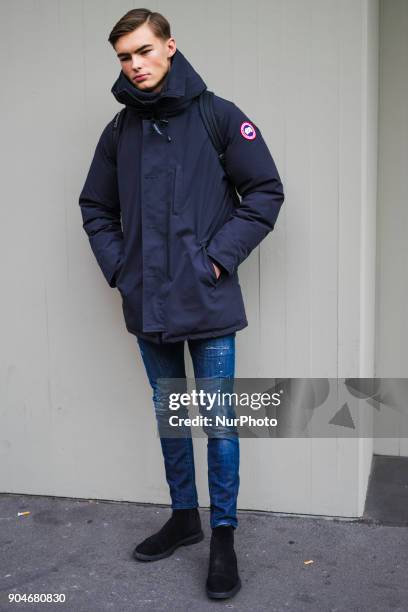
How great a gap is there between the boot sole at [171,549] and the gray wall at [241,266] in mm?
354

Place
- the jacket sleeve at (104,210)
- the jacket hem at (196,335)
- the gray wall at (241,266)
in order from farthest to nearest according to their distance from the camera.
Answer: the gray wall at (241,266) < the jacket sleeve at (104,210) < the jacket hem at (196,335)

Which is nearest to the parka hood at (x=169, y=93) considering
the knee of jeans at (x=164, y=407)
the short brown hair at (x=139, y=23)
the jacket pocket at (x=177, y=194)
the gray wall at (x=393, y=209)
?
the short brown hair at (x=139, y=23)

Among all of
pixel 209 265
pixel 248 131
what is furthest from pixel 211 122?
pixel 209 265

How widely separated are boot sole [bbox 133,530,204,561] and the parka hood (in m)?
1.74

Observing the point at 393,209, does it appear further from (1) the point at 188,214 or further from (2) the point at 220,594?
(2) the point at 220,594

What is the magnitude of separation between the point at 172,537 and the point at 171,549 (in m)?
0.05

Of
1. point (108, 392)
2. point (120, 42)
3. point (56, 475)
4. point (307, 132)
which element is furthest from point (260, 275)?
point (56, 475)

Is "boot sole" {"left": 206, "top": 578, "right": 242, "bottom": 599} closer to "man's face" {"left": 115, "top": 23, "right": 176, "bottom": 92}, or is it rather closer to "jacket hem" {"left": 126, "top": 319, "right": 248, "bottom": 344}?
"jacket hem" {"left": 126, "top": 319, "right": 248, "bottom": 344}

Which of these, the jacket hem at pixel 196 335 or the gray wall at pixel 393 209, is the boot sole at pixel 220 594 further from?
the gray wall at pixel 393 209

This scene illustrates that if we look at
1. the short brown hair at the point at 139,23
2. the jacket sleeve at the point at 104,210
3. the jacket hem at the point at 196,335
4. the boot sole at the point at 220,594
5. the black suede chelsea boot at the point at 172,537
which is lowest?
the boot sole at the point at 220,594

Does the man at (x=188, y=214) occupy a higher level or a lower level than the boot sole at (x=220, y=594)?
higher

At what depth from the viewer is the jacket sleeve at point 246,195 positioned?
2957 millimetres

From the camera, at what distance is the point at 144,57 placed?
9.57ft

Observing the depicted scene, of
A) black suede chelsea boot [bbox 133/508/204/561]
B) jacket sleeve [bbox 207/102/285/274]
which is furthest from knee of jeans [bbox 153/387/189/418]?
jacket sleeve [bbox 207/102/285/274]
